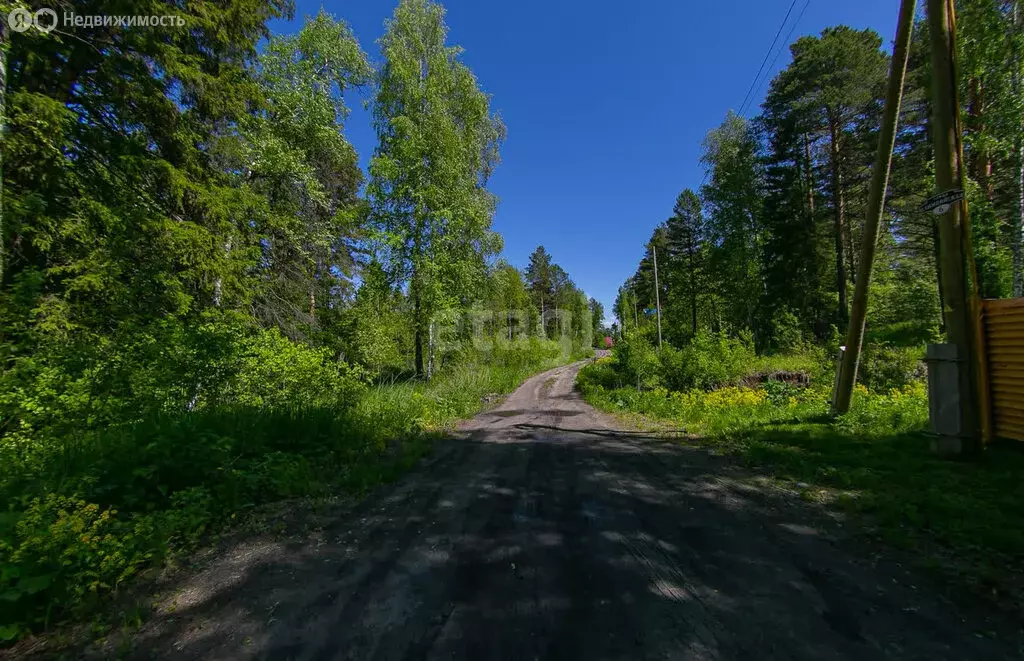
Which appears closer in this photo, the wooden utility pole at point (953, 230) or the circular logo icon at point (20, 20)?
the wooden utility pole at point (953, 230)

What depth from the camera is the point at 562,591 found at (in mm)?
2695

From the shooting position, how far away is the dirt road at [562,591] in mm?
2184

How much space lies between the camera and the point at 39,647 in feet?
7.39

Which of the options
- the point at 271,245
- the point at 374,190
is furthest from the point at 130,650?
the point at 374,190

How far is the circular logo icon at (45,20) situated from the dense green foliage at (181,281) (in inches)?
7.3

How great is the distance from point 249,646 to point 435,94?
55.2ft

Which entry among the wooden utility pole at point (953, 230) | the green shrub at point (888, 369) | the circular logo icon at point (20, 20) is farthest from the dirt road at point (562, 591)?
the green shrub at point (888, 369)

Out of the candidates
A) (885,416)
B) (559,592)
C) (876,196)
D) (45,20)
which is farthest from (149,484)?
(876,196)

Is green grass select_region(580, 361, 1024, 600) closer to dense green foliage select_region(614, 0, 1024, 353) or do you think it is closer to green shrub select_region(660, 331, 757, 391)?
green shrub select_region(660, 331, 757, 391)

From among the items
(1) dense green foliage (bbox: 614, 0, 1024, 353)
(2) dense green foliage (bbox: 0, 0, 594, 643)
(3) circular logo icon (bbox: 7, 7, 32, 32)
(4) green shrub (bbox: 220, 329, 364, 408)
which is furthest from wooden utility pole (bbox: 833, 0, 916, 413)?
(3) circular logo icon (bbox: 7, 7, 32, 32)

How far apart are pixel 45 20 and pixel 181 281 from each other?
432cm

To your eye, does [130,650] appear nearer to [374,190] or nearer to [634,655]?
[634,655]

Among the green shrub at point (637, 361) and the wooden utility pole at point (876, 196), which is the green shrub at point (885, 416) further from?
the green shrub at point (637, 361)

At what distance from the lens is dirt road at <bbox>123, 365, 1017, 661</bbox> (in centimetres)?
218
